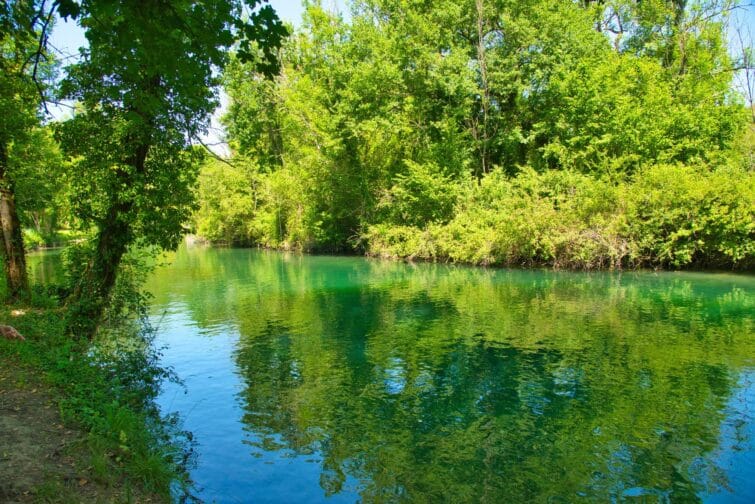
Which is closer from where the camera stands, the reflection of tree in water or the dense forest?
the reflection of tree in water

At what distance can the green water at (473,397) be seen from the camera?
23.6 feet

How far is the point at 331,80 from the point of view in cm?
4309

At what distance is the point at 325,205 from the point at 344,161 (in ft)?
15.1

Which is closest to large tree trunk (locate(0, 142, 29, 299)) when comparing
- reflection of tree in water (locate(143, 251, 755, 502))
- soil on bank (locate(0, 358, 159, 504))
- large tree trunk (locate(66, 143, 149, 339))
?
large tree trunk (locate(66, 143, 149, 339))

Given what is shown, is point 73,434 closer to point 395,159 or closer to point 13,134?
point 13,134

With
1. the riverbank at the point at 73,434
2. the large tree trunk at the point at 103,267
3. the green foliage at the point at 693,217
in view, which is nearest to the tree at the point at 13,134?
the large tree trunk at the point at 103,267

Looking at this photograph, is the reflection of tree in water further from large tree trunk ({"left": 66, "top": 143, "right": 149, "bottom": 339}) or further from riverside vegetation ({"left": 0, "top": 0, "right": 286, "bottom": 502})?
large tree trunk ({"left": 66, "top": 143, "right": 149, "bottom": 339})

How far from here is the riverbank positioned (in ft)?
18.0

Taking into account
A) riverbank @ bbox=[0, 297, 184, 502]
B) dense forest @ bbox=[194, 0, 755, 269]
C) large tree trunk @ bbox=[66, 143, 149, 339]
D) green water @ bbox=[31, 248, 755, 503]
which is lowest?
green water @ bbox=[31, 248, 755, 503]

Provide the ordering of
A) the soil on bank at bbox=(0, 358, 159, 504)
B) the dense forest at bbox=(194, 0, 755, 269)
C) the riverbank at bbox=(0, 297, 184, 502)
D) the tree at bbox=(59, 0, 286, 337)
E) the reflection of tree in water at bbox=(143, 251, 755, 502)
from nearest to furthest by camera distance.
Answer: the soil on bank at bbox=(0, 358, 159, 504), the riverbank at bbox=(0, 297, 184, 502), the reflection of tree in water at bbox=(143, 251, 755, 502), the tree at bbox=(59, 0, 286, 337), the dense forest at bbox=(194, 0, 755, 269)

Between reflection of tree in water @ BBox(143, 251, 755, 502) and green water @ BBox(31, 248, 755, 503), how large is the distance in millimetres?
39

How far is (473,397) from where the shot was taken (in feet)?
33.8

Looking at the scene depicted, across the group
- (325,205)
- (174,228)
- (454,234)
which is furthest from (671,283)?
(325,205)

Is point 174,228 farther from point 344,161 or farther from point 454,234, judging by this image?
point 344,161
